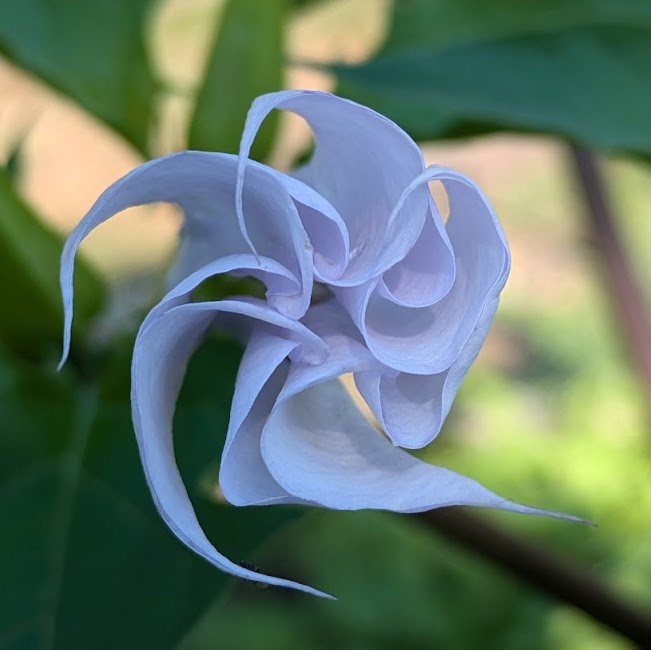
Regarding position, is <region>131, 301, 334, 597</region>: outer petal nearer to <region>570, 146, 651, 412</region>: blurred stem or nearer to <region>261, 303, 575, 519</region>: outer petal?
<region>261, 303, 575, 519</region>: outer petal

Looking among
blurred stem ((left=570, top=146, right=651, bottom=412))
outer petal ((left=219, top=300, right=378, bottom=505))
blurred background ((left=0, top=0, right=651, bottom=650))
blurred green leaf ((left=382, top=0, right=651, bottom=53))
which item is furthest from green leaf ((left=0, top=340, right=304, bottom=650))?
blurred stem ((left=570, top=146, right=651, bottom=412))

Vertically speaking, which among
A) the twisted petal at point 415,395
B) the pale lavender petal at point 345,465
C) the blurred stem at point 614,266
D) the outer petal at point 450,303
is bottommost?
the blurred stem at point 614,266

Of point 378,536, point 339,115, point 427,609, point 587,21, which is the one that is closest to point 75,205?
point 378,536

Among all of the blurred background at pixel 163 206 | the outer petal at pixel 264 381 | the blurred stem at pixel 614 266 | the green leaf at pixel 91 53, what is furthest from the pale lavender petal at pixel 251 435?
the blurred stem at pixel 614 266

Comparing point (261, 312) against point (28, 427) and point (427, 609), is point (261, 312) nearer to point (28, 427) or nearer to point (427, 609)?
point (28, 427)

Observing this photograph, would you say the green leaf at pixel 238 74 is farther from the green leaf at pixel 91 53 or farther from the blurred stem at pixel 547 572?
the blurred stem at pixel 547 572

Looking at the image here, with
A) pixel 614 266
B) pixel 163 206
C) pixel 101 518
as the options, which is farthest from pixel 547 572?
pixel 614 266
